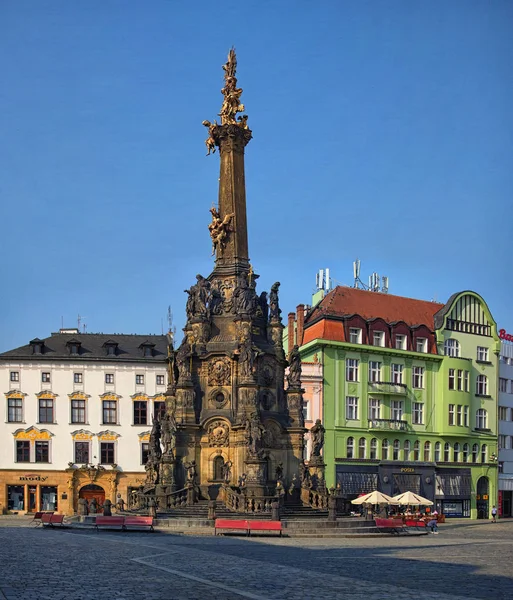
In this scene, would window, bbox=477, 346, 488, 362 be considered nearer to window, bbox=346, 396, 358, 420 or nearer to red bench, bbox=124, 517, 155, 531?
window, bbox=346, 396, 358, 420

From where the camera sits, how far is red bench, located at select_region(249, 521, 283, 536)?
3772cm

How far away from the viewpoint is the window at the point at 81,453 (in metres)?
75.0

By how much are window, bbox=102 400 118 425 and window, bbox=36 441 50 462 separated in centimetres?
463

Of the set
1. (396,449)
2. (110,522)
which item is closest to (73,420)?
(396,449)

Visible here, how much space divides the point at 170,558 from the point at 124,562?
6.05 ft

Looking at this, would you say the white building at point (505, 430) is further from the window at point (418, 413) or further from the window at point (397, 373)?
the window at point (397, 373)

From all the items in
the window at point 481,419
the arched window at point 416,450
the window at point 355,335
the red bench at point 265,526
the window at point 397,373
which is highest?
the window at point 355,335

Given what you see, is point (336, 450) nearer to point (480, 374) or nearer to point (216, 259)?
point (480, 374)

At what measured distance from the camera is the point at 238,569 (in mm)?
A: 23719

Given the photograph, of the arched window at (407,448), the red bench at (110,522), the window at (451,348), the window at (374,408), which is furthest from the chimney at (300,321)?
the red bench at (110,522)

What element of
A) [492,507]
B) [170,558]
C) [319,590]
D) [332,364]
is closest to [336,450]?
[332,364]

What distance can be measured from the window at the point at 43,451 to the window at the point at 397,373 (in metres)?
26.5

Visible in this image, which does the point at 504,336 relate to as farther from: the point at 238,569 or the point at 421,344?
the point at 238,569

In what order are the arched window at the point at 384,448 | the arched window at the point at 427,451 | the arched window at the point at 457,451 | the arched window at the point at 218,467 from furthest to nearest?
the arched window at the point at 457,451 < the arched window at the point at 427,451 < the arched window at the point at 384,448 < the arched window at the point at 218,467
